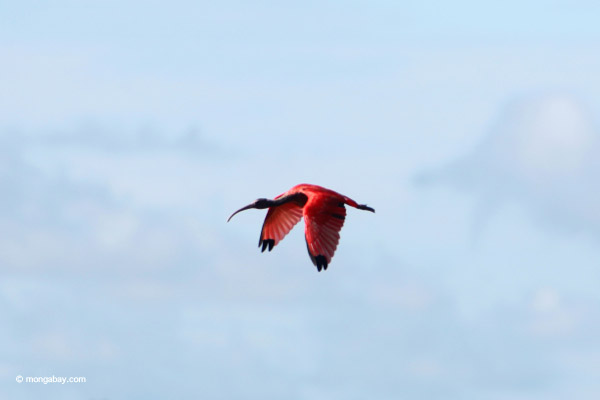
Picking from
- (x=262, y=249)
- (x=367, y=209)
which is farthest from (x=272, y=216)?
(x=367, y=209)

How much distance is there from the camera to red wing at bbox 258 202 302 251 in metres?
73.0

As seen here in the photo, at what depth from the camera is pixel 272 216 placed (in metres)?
73.2

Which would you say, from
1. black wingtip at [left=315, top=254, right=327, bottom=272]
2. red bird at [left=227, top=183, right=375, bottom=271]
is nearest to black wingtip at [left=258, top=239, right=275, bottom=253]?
red bird at [left=227, top=183, right=375, bottom=271]

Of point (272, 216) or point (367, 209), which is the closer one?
point (367, 209)

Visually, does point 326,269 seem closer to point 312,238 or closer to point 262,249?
point 312,238

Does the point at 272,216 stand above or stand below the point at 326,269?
above

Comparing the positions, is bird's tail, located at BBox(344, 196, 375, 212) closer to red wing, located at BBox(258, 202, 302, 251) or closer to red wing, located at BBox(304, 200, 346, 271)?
red wing, located at BBox(304, 200, 346, 271)

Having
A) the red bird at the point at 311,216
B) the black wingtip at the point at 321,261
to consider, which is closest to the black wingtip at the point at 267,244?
the red bird at the point at 311,216

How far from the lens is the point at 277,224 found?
240 ft

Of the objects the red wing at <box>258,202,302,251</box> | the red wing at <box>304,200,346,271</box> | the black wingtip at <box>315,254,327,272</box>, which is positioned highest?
the red wing at <box>258,202,302,251</box>

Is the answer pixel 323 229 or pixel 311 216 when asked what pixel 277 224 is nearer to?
pixel 311 216

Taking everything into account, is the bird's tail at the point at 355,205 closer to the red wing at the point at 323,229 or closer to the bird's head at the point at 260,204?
the red wing at the point at 323,229

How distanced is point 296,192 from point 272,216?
2.83 metres

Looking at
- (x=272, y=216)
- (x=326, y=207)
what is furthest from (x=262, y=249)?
(x=326, y=207)
